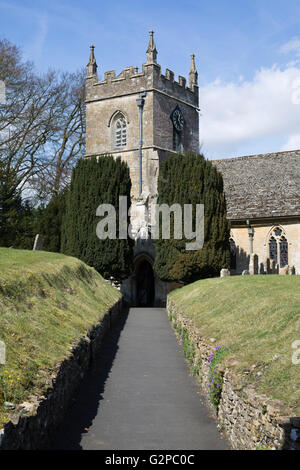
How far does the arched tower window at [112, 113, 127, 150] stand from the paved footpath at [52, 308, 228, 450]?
81.1ft

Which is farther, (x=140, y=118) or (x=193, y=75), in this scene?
(x=193, y=75)

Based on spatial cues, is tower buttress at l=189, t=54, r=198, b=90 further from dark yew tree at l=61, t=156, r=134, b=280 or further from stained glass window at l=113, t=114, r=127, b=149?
dark yew tree at l=61, t=156, r=134, b=280

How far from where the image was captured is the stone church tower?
35188 millimetres

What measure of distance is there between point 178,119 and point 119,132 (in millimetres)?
4439

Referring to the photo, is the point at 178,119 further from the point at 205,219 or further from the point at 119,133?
the point at 205,219

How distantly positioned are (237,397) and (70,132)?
37.0 meters

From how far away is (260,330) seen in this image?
355 inches

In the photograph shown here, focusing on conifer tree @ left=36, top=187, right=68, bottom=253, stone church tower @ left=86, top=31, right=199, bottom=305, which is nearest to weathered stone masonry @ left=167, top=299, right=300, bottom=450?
stone church tower @ left=86, top=31, right=199, bottom=305

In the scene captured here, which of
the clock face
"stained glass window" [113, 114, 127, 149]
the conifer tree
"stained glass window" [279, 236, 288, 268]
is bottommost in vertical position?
"stained glass window" [279, 236, 288, 268]

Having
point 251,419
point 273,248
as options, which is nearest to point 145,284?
point 273,248

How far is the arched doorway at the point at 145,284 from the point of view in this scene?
1262 inches

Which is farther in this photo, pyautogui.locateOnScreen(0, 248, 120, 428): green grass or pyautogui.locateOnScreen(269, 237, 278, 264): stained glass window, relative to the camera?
pyautogui.locateOnScreen(269, 237, 278, 264): stained glass window

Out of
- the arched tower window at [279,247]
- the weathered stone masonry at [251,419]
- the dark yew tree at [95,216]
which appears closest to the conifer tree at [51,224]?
the dark yew tree at [95,216]

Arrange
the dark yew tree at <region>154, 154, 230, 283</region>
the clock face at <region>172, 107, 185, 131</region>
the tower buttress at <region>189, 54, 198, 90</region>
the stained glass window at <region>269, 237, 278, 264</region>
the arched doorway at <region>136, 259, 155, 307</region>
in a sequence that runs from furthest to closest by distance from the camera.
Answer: the tower buttress at <region>189, 54, 198, 90</region> < the clock face at <region>172, 107, 185, 131</region> < the arched doorway at <region>136, 259, 155, 307</region> < the stained glass window at <region>269, 237, 278, 264</region> < the dark yew tree at <region>154, 154, 230, 283</region>
